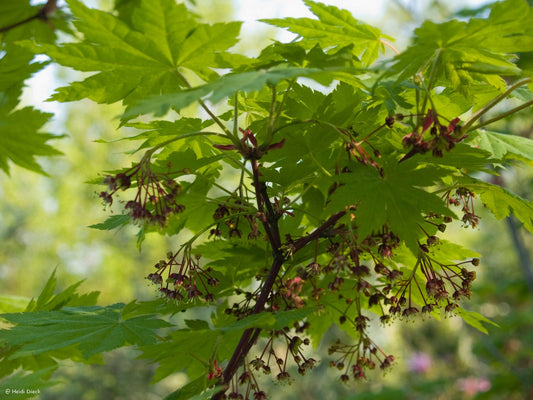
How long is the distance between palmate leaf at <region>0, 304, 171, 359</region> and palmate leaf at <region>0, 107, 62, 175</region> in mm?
1243

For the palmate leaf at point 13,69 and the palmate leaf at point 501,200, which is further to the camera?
the palmate leaf at point 13,69

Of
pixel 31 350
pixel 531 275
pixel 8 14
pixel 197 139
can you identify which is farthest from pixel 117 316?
pixel 531 275

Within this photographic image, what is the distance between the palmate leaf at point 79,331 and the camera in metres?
1.22

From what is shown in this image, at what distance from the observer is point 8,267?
64.9 feet

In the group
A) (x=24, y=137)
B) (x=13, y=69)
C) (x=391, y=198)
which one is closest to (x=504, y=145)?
(x=391, y=198)

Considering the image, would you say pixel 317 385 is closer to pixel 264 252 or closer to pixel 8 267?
pixel 8 267

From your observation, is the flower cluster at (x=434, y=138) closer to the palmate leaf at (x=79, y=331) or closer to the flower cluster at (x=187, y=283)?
the flower cluster at (x=187, y=283)

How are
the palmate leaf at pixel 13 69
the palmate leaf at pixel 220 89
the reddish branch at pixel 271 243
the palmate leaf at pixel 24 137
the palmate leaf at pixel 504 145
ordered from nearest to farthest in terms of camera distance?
the palmate leaf at pixel 220 89 < the reddish branch at pixel 271 243 < the palmate leaf at pixel 504 145 < the palmate leaf at pixel 13 69 < the palmate leaf at pixel 24 137

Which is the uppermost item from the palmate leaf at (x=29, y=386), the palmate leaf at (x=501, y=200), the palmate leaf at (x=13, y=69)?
the palmate leaf at (x=13, y=69)

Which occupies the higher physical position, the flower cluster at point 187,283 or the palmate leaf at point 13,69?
the palmate leaf at point 13,69

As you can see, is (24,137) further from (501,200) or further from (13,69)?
(501,200)

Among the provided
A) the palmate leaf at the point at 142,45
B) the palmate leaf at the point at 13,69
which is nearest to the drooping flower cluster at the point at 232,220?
the palmate leaf at the point at 142,45

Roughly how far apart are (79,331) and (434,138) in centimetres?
111

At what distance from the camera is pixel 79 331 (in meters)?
1.30
